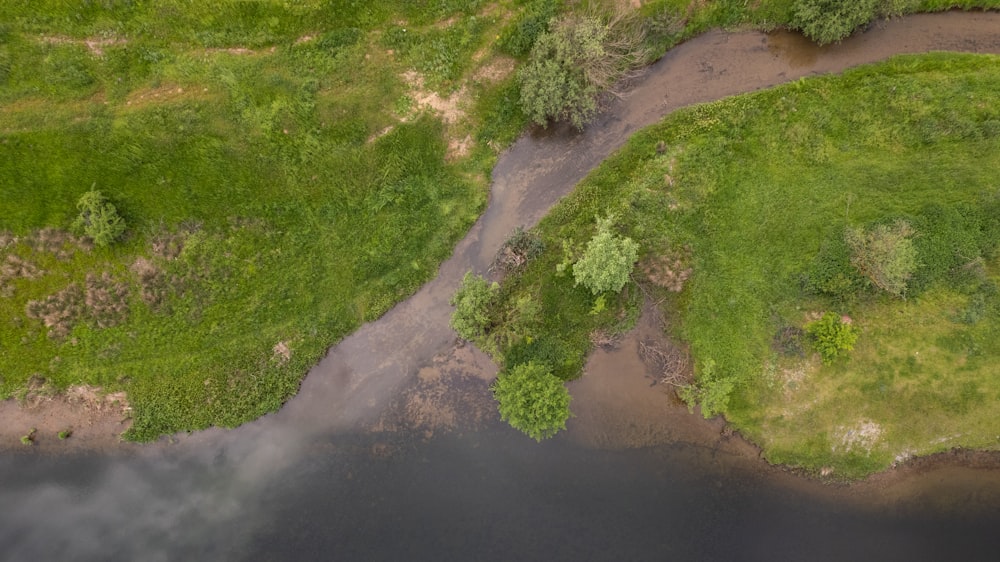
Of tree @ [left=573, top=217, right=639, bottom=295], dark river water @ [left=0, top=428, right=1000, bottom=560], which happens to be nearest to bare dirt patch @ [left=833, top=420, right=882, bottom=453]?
dark river water @ [left=0, top=428, right=1000, bottom=560]

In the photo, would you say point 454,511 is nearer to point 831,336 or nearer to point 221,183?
point 831,336

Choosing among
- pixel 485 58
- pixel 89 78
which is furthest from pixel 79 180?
pixel 485 58

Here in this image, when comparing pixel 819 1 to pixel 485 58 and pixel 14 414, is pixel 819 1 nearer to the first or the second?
pixel 485 58

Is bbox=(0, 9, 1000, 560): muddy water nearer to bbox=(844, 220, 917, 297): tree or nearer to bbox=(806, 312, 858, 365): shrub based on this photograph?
bbox=(806, 312, 858, 365): shrub

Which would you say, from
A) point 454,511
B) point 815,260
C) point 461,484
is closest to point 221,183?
point 461,484

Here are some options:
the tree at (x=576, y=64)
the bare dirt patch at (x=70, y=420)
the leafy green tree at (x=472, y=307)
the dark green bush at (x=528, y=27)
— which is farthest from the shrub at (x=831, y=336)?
the bare dirt patch at (x=70, y=420)

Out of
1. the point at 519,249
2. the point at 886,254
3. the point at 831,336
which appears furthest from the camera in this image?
the point at 519,249
